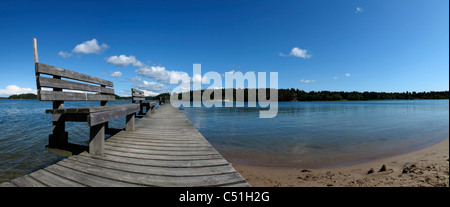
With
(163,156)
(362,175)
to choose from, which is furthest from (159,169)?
(362,175)

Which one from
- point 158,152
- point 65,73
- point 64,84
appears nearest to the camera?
point 158,152

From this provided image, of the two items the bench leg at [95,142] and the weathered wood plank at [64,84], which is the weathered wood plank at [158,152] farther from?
the weathered wood plank at [64,84]

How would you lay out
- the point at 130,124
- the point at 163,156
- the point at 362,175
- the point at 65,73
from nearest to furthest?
1. the point at 163,156
2. the point at 65,73
3. the point at 362,175
4. the point at 130,124

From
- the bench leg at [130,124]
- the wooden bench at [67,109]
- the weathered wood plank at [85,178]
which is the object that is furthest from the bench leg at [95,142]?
the bench leg at [130,124]

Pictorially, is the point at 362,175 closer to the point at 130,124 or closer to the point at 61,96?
the point at 130,124

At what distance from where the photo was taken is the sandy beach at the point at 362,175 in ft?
14.6

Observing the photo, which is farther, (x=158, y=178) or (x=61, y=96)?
(x=61, y=96)

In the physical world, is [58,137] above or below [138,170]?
above

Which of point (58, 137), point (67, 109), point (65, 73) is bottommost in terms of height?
point (58, 137)

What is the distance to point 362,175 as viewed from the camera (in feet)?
16.7

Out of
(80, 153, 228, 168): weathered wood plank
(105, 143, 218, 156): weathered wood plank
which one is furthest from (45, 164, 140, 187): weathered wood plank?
(105, 143, 218, 156): weathered wood plank
